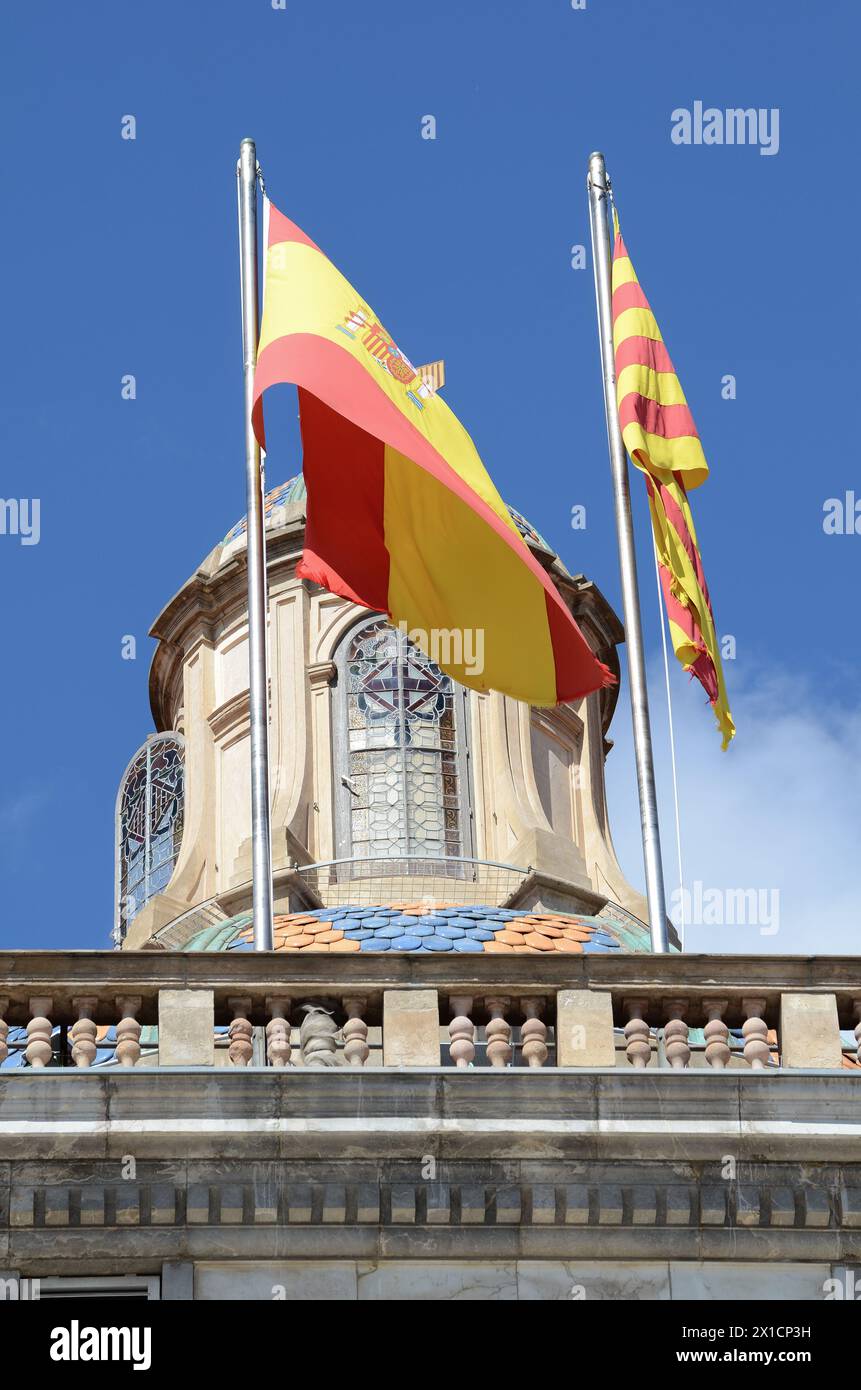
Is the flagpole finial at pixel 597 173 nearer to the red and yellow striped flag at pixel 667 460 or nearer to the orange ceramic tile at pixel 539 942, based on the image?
the red and yellow striped flag at pixel 667 460

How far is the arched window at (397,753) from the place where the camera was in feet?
121

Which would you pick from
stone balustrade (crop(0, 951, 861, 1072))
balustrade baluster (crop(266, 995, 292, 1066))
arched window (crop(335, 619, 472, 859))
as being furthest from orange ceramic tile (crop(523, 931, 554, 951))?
balustrade baluster (crop(266, 995, 292, 1066))

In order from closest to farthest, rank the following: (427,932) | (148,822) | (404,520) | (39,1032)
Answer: (39,1032)
(404,520)
(427,932)
(148,822)

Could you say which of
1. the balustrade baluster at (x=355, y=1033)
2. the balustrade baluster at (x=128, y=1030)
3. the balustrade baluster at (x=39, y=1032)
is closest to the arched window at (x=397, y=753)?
the balustrade baluster at (x=355, y=1033)

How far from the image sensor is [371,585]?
25922 millimetres

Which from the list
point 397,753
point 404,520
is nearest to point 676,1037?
point 404,520

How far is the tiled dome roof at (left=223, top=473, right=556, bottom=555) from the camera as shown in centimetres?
3944

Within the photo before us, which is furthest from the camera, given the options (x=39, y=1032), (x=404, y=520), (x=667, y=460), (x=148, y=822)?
(x=148, y=822)

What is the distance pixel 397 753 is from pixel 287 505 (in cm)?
375

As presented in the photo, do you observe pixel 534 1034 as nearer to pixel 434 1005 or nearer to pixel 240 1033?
pixel 434 1005

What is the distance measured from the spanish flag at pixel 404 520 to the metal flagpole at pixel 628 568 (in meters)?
0.67

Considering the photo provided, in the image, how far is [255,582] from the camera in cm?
2478
